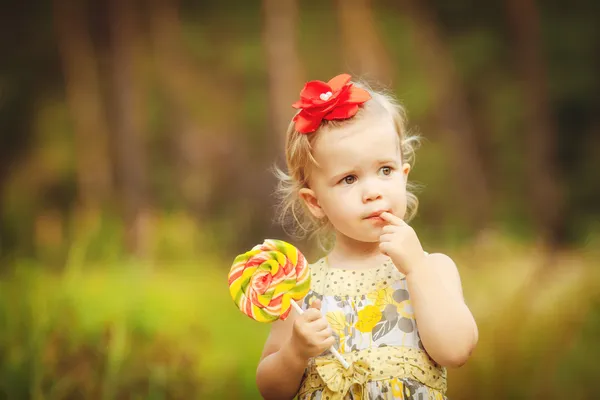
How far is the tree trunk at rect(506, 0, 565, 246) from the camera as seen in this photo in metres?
5.57

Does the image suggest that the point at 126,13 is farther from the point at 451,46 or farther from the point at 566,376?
the point at 566,376

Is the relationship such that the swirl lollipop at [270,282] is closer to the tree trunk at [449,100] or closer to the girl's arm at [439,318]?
the girl's arm at [439,318]

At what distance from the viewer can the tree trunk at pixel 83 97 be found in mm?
6457

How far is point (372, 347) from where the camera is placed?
1.74 meters

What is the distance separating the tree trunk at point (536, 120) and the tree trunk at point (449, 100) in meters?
0.42

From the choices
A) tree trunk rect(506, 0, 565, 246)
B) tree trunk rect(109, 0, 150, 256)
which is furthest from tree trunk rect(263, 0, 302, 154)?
tree trunk rect(506, 0, 565, 246)

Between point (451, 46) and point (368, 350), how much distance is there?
478cm

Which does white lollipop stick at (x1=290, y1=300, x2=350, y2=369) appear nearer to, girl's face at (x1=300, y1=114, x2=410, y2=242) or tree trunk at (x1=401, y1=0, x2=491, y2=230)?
girl's face at (x1=300, y1=114, x2=410, y2=242)

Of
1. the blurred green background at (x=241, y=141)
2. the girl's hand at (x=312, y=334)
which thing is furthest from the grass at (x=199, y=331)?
→ the girl's hand at (x=312, y=334)

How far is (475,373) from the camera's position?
353 centimetres

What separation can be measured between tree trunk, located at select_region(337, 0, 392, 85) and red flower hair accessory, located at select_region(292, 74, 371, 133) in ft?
13.9

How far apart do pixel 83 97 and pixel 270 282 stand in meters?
5.46

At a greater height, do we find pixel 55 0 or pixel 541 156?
pixel 55 0

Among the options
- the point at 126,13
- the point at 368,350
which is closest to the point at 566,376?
the point at 368,350
